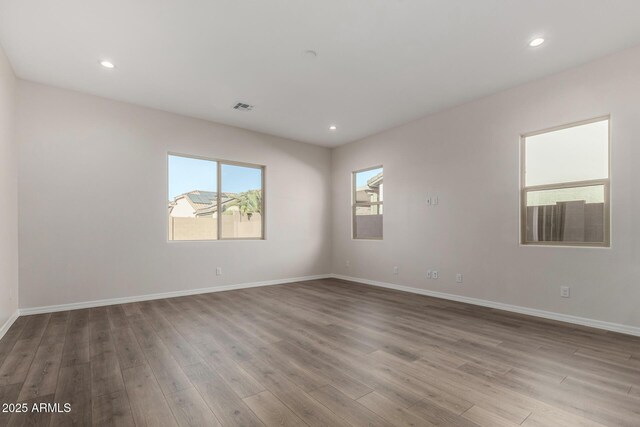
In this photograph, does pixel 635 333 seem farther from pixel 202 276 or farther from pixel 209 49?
pixel 202 276

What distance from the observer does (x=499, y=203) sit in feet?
13.4

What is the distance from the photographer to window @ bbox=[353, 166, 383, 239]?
5926mm

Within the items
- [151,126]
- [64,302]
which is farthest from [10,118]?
[64,302]

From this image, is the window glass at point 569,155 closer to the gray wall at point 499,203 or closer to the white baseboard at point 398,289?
the gray wall at point 499,203

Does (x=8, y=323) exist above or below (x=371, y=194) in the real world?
below

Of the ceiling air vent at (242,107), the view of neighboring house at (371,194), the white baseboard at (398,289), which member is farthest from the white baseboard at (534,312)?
the ceiling air vent at (242,107)

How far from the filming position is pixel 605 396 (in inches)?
76.4

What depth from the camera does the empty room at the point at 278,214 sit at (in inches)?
81.7

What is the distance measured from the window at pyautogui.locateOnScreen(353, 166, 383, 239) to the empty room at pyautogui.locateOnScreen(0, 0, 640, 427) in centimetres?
7

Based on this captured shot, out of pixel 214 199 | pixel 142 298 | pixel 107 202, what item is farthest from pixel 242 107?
pixel 142 298

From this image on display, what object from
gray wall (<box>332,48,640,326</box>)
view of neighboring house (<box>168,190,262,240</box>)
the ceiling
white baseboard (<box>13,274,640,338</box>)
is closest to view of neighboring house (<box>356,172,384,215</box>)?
gray wall (<box>332,48,640,326</box>)

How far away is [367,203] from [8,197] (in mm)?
5181

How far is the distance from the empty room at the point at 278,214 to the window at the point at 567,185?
2cm

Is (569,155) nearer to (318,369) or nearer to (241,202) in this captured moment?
(318,369)
